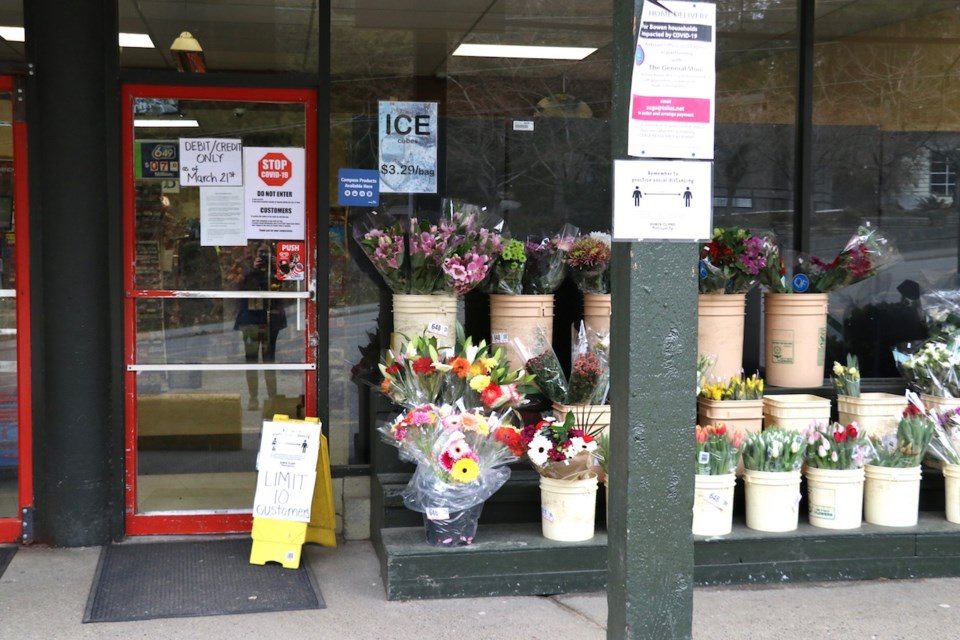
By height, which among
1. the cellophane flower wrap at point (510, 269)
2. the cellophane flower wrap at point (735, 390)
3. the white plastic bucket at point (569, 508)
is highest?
the cellophane flower wrap at point (510, 269)

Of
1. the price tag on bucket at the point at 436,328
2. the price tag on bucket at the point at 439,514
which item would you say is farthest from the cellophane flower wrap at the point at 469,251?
the price tag on bucket at the point at 439,514

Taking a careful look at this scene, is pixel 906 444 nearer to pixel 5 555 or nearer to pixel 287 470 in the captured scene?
pixel 287 470

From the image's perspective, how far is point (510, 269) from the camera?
19.5 ft

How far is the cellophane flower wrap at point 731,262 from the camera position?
19.8 feet

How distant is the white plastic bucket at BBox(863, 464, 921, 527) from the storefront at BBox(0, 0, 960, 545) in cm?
103

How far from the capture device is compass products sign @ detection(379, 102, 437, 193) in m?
6.20

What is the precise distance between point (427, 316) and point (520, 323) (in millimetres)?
529

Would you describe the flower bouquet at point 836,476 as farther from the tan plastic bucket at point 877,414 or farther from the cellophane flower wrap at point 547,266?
the cellophane flower wrap at point 547,266

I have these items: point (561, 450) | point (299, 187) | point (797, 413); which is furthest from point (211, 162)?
point (797, 413)

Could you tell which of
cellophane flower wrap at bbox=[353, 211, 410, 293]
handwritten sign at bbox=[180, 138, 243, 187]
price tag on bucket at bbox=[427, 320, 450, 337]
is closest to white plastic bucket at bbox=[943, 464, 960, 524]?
price tag on bucket at bbox=[427, 320, 450, 337]

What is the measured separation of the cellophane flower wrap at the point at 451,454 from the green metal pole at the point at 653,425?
1.78 m

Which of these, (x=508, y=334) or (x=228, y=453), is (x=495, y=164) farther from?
(x=228, y=453)

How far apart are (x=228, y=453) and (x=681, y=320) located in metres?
3.61

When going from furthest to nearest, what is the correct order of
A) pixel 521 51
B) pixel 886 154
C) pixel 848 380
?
pixel 886 154, pixel 521 51, pixel 848 380
